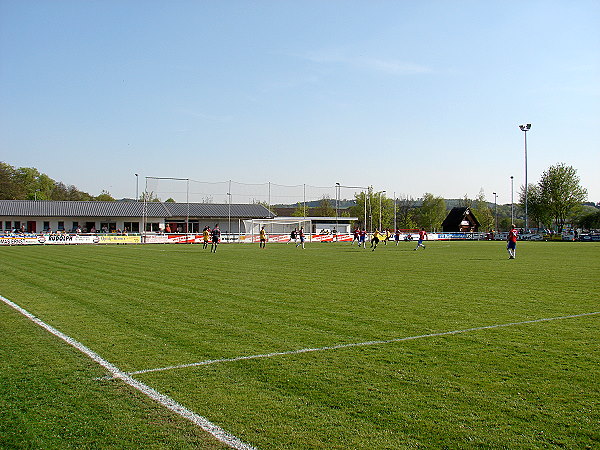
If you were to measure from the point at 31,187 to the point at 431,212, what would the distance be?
8063cm

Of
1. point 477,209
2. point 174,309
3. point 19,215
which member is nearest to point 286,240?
point 19,215

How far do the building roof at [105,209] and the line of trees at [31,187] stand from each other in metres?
21.9

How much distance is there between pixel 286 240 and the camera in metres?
60.9

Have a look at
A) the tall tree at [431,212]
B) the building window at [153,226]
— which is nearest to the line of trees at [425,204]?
the tall tree at [431,212]

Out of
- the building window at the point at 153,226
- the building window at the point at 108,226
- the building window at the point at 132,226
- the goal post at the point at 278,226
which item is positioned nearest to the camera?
the goal post at the point at 278,226

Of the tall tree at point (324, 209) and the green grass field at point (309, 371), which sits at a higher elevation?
the tall tree at point (324, 209)

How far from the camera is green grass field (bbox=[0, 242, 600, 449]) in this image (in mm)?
4613

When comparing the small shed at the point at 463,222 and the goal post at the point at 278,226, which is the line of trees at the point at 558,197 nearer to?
the small shed at the point at 463,222

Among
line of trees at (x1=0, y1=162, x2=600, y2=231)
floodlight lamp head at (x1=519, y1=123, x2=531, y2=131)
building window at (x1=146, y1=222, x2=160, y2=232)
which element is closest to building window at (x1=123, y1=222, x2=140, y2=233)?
building window at (x1=146, y1=222, x2=160, y2=232)

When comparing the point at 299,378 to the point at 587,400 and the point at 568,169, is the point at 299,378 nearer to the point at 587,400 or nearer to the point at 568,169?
the point at 587,400

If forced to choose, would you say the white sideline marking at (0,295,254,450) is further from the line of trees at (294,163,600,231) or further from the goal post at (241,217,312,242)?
the line of trees at (294,163,600,231)

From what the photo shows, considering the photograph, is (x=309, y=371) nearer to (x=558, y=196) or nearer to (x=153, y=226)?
(x=153, y=226)

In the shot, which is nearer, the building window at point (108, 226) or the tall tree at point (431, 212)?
the building window at point (108, 226)

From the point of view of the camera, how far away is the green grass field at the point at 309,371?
4.61 metres
